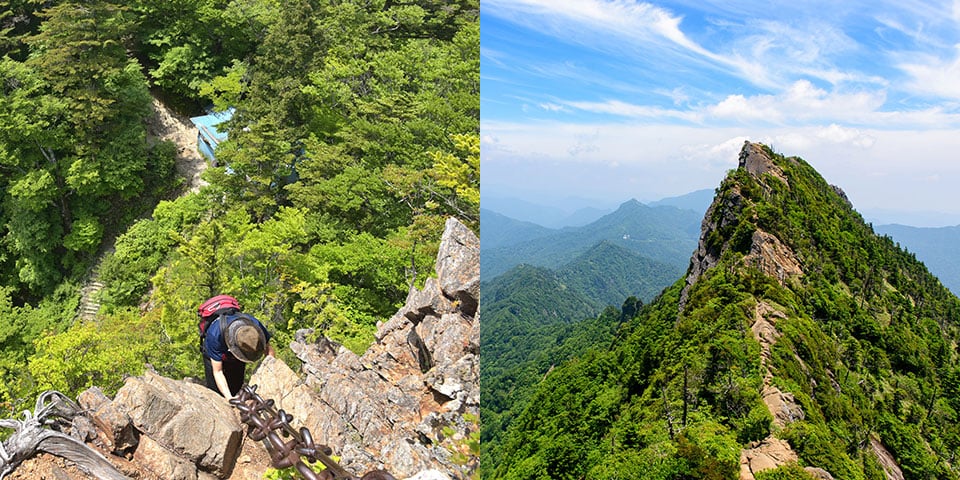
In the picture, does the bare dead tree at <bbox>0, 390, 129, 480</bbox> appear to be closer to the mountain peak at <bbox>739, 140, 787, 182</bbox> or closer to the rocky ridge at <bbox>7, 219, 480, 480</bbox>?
the rocky ridge at <bbox>7, 219, 480, 480</bbox>

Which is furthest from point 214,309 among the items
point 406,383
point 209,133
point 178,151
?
point 178,151

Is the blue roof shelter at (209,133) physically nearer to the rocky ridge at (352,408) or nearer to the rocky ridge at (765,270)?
the rocky ridge at (352,408)

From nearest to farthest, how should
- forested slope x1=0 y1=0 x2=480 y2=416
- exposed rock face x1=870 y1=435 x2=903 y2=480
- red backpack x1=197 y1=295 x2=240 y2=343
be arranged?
red backpack x1=197 y1=295 x2=240 y2=343 < exposed rock face x1=870 y1=435 x2=903 y2=480 < forested slope x1=0 y1=0 x2=480 y2=416

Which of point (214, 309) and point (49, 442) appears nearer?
point (49, 442)

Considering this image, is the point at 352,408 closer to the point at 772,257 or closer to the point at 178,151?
the point at 772,257

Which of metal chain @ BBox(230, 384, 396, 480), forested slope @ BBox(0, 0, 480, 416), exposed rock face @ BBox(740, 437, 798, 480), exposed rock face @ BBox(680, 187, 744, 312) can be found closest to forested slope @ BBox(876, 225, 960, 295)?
exposed rock face @ BBox(680, 187, 744, 312)

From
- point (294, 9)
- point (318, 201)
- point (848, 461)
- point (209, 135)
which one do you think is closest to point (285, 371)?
point (848, 461)
